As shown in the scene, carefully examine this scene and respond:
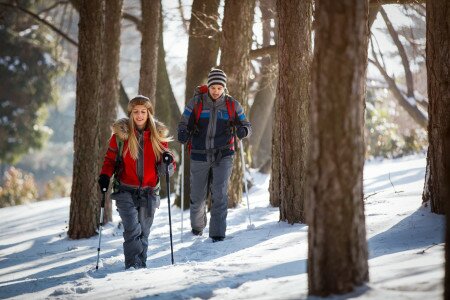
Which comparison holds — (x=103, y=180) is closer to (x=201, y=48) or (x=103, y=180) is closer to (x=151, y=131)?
(x=151, y=131)

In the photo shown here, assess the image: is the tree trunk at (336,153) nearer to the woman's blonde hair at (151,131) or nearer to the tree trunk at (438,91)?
the woman's blonde hair at (151,131)

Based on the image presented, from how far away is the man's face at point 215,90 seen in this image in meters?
6.46

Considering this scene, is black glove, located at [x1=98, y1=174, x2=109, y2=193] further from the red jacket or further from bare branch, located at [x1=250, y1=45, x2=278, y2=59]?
bare branch, located at [x1=250, y1=45, x2=278, y2=59]

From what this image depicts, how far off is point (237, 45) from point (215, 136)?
271 centimetres

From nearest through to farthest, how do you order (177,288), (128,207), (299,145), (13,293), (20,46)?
(177,288), (13,293), (128,207), (299,145), (20,46)

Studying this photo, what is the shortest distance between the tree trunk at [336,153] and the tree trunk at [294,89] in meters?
3.42

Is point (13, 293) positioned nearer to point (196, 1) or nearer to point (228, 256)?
point (228, 256)

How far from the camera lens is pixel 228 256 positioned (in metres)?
5.54

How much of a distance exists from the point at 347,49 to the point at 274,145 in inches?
231

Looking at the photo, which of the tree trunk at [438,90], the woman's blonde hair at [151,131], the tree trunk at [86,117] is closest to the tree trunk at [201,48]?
the tree trunk at [86,117]

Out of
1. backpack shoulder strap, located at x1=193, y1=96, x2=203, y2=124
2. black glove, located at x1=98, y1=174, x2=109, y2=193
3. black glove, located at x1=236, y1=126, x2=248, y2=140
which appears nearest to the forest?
black glove, located at x1=236, y1=126, x2=248, y2=140

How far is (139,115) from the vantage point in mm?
5492

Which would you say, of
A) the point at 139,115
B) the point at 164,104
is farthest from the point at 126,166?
the point at 164,104

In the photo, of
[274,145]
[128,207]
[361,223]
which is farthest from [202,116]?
[361,223]
